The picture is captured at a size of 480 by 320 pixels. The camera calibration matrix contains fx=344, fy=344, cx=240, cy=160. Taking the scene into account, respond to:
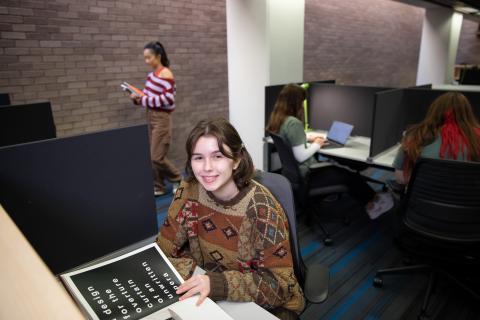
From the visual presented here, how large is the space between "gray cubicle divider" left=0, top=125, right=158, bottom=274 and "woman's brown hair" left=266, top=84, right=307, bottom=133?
Result: 1562 mm

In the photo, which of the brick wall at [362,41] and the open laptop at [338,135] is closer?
the open laptop at [338,135]

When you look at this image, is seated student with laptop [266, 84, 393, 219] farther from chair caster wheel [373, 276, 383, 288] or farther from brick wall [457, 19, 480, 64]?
brick wall [457, 19, 480, 64]

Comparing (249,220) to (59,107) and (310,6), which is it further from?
(310,6)

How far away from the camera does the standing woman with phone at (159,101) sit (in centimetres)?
321

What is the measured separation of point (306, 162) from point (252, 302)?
71.2 inches

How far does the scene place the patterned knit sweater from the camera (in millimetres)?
993

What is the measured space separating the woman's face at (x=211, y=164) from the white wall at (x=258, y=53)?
7.28 feet

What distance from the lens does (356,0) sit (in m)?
6.34

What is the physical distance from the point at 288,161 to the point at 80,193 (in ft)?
5.65

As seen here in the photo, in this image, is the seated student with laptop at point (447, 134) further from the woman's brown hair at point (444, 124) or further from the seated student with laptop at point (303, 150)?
the seated student with laptop at point (303, 150)

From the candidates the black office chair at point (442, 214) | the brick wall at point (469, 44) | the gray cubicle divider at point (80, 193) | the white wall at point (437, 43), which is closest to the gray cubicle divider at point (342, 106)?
the black office chair at point (442, 214)

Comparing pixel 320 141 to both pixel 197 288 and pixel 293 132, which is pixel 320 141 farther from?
pixel 197 288

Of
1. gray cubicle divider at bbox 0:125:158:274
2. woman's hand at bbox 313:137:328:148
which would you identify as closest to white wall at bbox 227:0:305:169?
woman's hand at bbox 313:137:328:148

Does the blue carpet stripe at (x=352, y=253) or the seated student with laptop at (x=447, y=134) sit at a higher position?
the seated student with laptop at (x=447, y=134)
